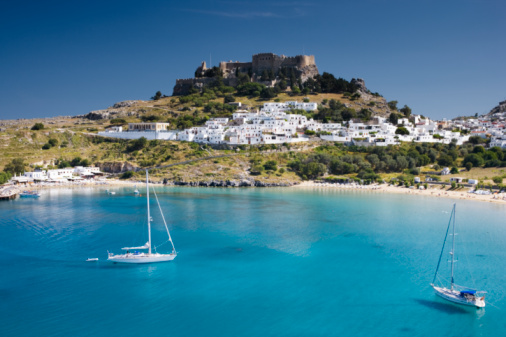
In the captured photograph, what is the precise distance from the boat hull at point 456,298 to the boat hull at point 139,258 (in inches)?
464

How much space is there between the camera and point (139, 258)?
18922 mm

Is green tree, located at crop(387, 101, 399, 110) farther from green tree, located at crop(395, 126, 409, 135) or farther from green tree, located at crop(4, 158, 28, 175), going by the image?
green tree, located at crop(4, 158, 28, 175)

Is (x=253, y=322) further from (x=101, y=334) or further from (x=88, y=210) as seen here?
(x=88, y=210)

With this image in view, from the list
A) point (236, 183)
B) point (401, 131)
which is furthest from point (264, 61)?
point (236, 183)

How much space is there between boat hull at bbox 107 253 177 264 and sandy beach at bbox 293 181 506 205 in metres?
31.7

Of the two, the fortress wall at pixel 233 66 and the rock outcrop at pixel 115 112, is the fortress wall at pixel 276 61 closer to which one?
the fortress wall at pixel 233 66

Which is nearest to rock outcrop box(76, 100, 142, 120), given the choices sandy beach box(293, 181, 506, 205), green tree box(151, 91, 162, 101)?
green tree box(151, 91, 162, 101)

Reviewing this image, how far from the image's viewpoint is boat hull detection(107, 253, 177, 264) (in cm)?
1891

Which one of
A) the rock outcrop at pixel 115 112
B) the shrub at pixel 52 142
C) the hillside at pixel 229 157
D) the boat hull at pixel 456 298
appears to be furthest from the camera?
the rock outcrop at pixel 115 112

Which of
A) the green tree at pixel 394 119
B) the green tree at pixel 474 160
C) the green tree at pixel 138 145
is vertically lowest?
the green tree at pixel 474 160

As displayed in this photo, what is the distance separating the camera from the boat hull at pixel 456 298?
1442 cm

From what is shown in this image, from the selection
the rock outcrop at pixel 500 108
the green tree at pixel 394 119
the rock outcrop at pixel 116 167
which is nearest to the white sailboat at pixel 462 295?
the rock outcrop at pixel 116 167

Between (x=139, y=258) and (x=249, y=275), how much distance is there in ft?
17.7

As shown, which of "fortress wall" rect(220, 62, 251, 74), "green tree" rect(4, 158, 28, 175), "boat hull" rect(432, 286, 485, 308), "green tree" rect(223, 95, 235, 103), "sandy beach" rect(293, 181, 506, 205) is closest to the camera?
"boat hull" rect(432, 286, 485, 308)
